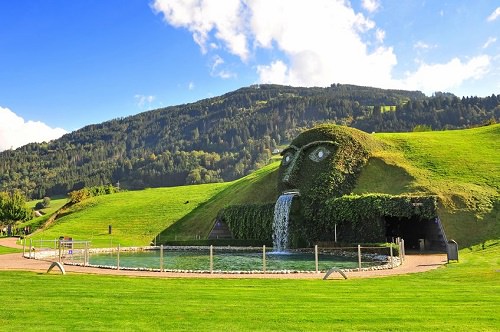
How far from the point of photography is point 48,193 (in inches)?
6845

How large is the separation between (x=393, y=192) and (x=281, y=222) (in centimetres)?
1115

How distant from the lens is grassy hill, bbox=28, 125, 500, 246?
3766 cm

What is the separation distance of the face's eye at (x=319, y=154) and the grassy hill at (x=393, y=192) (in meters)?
4.53

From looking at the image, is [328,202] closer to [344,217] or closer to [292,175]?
[344,217]

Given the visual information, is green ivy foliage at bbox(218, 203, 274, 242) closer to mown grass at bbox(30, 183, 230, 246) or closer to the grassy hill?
the grassy hill

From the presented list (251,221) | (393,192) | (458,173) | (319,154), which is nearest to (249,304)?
(393,192)

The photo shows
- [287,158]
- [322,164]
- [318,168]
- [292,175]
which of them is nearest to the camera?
[318,168]

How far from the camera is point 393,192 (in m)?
42.0

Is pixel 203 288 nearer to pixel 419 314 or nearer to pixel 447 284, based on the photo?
pixel 419 314

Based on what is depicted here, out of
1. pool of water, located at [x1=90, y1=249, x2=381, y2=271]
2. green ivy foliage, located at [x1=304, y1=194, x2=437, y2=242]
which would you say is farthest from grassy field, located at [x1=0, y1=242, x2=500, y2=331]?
green ivy foliage, located at [x1=304, y1=194, x2=437, y2=242]

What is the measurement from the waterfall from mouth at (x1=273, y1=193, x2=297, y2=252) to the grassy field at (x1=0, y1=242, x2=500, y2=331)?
25.0 m

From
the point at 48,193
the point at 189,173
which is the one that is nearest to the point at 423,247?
the point at 189,173

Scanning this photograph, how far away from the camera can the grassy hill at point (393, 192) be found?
37656 mm

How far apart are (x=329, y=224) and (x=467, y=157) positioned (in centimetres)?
1894
